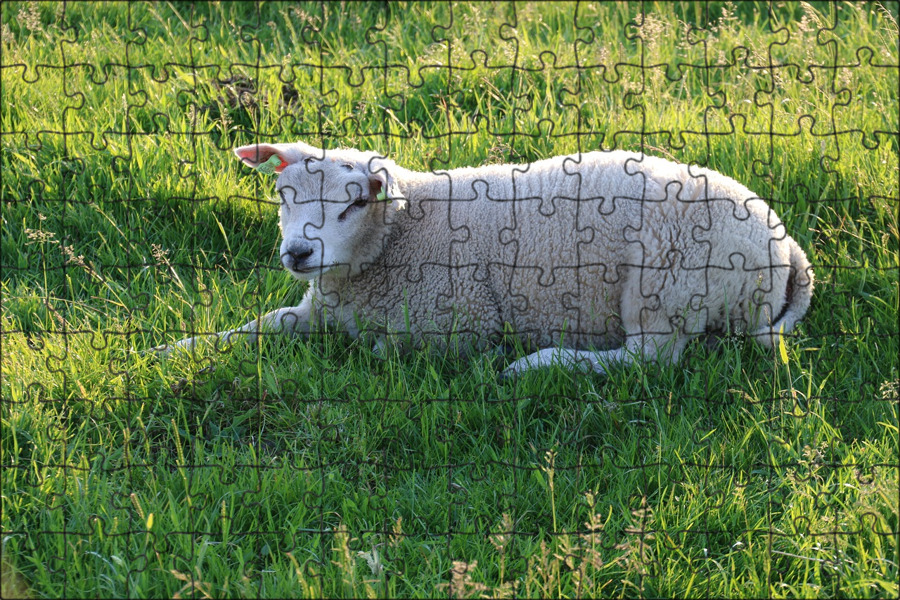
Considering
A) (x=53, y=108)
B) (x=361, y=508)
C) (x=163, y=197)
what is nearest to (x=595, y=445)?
(x=361, y=508)

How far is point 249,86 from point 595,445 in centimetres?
362

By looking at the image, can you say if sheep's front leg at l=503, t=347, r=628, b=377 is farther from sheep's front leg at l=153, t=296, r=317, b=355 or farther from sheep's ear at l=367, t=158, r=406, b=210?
sheep's front leg at l=153, t=296, r=317, b=355

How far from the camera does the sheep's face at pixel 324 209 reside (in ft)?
14.0

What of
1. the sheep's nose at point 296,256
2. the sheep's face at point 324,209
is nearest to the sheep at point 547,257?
the sheep's face at point 324,209

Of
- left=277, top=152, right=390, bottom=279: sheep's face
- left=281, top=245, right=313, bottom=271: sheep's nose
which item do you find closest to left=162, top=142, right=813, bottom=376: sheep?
left=277, top=152, right=390, bottom=279: sheep's face

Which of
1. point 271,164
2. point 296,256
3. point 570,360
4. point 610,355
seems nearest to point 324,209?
point 296,256

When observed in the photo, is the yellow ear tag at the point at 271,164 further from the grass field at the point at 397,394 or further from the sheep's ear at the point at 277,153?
the grass field at the point at 397,394

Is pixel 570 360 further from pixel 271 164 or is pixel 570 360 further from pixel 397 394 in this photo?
pixel 271 164

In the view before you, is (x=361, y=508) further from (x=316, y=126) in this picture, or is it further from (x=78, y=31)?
(x=78, y=31)

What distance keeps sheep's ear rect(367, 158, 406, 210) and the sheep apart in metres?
0.01

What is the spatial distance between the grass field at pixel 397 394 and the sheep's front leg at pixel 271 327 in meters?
0.10

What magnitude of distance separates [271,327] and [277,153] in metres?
0.86

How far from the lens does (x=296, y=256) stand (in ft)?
13.9

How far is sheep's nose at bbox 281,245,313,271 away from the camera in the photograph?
421cm
